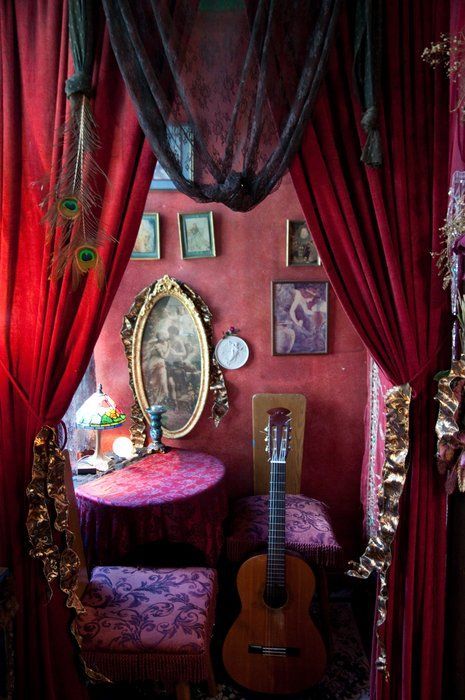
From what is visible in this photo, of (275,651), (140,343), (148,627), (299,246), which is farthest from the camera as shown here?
(140,343)

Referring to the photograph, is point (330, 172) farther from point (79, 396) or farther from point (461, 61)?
point (79, 396)

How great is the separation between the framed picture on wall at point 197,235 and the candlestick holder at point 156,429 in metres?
0.99

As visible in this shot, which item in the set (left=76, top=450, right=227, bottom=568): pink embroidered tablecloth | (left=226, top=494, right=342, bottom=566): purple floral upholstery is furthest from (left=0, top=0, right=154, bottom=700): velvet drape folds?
(left=226, top=494, right=342, bottom=566): purple floral upholstery

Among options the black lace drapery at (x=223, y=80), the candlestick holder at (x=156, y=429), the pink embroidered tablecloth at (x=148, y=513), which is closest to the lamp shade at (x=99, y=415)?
the candlestick holder at (x=156, y=429)

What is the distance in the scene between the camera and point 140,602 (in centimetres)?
201

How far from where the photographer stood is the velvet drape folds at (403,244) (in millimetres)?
1699

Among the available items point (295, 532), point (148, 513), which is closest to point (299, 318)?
point (295, 532)

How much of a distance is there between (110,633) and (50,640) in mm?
242

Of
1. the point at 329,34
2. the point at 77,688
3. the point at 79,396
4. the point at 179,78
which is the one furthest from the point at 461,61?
the point at 79,396

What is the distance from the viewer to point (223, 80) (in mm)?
1678

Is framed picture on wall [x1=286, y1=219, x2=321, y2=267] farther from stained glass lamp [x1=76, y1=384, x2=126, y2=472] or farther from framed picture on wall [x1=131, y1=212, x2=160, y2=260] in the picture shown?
stained glass lamp [x1=76, y1=384, x2=126, y2=472]

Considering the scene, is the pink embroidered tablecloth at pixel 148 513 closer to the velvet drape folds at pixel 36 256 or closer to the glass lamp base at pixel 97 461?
the glass lamp base at pixel 97 461

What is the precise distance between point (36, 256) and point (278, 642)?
1.96m

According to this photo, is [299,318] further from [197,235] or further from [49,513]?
[49,513]
